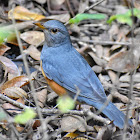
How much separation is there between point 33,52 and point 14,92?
1496 millimetres

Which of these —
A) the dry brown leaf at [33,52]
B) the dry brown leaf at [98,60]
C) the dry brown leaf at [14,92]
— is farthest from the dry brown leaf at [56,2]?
the dry brown leaf at [14,92]

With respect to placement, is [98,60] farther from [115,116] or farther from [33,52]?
[115,116]

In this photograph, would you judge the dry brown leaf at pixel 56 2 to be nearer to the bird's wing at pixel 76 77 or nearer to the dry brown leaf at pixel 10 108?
the bird's wing at pixel 76 77

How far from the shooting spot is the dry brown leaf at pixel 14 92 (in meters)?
4.95

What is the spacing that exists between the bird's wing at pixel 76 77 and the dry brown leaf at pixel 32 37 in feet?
4.37

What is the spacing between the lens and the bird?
4.70 m

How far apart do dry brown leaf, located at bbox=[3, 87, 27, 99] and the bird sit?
529 millimetres

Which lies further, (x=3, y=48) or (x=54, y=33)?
(x=3, y=48)

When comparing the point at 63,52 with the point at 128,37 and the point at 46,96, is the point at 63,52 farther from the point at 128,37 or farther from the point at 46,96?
the point at 128,37

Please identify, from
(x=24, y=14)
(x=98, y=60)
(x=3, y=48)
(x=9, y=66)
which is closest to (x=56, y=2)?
(x=24, y=14)

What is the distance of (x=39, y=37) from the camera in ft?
21.2

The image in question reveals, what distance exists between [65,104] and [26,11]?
417cm

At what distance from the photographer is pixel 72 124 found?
4.64 metres

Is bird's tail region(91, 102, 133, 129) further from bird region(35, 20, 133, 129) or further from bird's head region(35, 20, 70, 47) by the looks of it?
bird's head region(35, 20, 70, 47)
